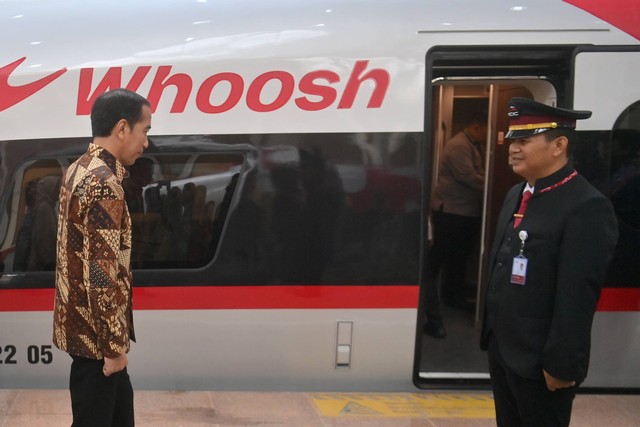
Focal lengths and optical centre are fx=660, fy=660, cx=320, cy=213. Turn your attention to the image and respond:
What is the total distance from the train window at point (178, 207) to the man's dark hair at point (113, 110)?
4.18ft

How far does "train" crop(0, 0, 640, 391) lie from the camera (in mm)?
3555

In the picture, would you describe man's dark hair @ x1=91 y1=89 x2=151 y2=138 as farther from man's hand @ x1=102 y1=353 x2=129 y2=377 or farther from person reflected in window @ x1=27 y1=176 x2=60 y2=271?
person reflected in window @ x1=27 y1=176 x2=60 y2=271

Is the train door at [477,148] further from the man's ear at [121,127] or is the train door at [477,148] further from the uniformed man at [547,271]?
the man's ear at [121,127]

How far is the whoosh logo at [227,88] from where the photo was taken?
353cm

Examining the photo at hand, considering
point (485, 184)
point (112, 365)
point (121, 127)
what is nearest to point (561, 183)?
point (121, 127)

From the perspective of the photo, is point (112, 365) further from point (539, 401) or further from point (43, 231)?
point (43, 231)

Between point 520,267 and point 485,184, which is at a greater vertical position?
point 485,184

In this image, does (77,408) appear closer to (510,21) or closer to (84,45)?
(84,45)

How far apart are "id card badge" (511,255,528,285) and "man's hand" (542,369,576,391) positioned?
0.32m

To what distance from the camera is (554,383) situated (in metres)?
2.25

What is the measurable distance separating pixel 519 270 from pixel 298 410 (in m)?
1.66

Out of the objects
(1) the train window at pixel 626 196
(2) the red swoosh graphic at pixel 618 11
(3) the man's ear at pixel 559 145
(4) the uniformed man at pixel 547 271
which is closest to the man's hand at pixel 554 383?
(4) the uniformed man at pixel 547 271

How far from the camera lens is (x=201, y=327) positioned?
365 centimetres

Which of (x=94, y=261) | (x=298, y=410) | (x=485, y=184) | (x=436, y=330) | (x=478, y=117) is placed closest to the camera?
(x=94, y=261)
